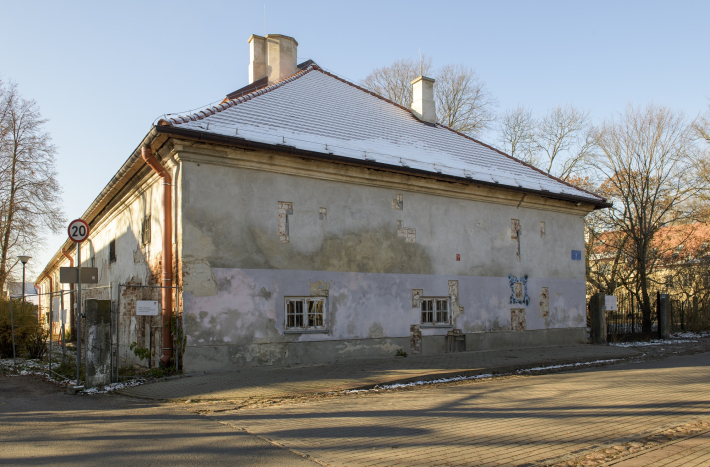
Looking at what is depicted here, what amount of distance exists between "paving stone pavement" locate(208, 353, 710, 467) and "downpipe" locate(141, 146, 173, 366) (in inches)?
152

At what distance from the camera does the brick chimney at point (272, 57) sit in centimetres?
1817

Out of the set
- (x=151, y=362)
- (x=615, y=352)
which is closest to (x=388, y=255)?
(x=151, y=362)

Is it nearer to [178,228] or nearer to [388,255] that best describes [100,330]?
[178,228]

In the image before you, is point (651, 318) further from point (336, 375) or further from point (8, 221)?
point (8, 221)

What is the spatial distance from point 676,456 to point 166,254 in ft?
30.8

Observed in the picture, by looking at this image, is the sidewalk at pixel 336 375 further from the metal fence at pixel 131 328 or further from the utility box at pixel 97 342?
the metal fence at pixel 131 328

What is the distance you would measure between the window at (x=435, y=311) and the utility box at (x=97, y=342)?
749 cm

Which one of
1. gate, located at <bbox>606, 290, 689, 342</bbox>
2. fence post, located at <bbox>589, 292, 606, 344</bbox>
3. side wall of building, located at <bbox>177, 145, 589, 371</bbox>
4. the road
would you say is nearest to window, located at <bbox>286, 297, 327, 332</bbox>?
side wall of building, located at <bbox>177, 145, 589, 371</bbox>

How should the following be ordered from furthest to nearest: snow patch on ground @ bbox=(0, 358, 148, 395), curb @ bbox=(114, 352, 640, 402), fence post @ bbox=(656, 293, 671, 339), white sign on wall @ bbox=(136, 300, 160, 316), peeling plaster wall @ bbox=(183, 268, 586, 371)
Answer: fence post @ bbox=(656, 293, 671, 339)
peeling plaster wall @ bbox=(183, 268, 586, 371)
white sign on wall @ bbox=(136, 300, 160, 316)
snow patch on ground @ bbox=(0, 358, 148, 395)
curb @ bbox=(114, 352, 640, 402)

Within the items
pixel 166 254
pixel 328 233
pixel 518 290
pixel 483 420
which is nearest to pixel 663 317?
pixel 518 290

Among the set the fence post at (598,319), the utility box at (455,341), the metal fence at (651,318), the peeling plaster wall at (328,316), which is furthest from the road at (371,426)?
the metal fence at (651,318)

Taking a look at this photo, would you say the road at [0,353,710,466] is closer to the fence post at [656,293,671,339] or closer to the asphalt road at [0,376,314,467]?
the asphalt road at [0,376,314,467]

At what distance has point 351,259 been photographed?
12.9 meters

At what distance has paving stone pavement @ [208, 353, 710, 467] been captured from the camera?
206 inches
